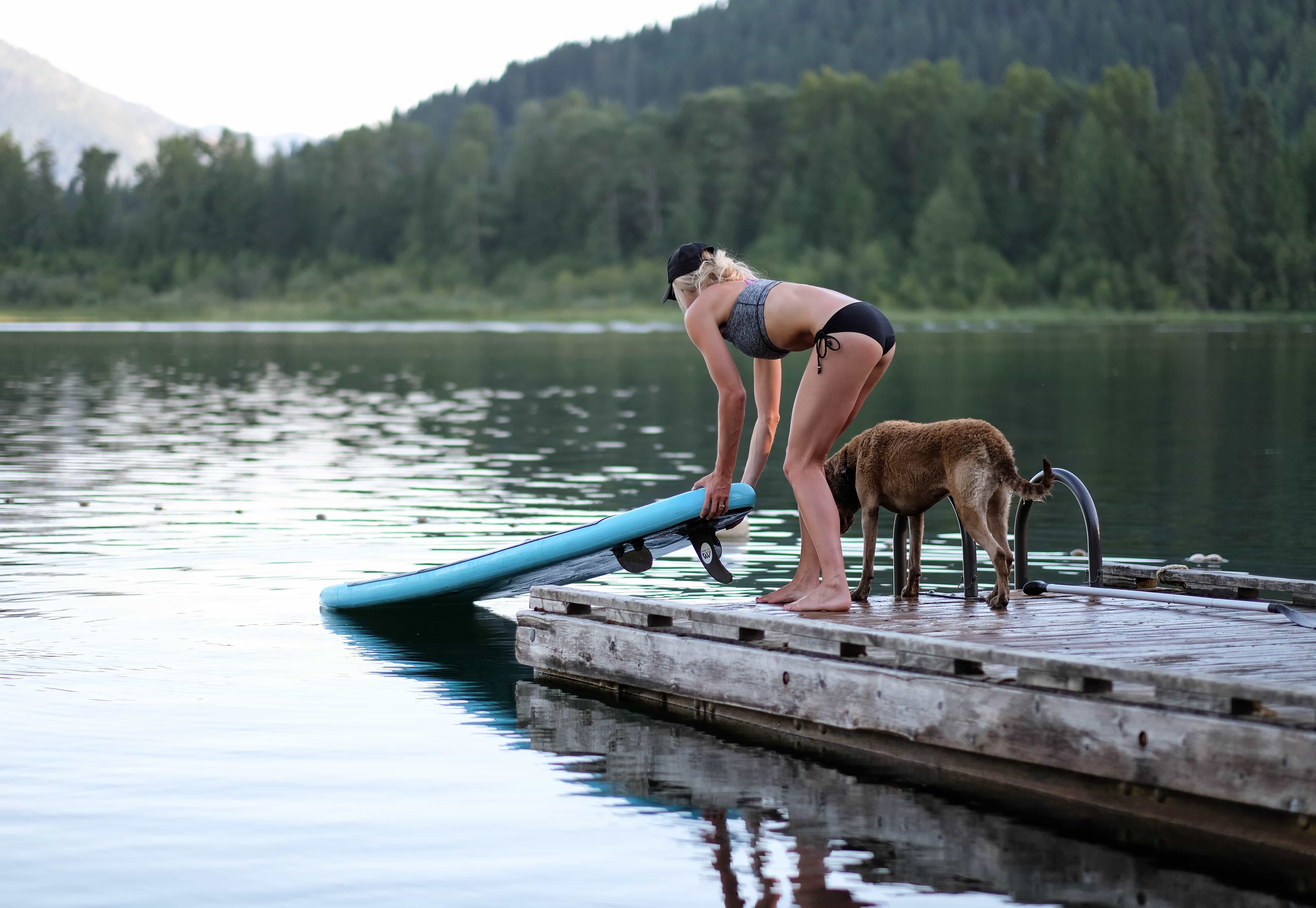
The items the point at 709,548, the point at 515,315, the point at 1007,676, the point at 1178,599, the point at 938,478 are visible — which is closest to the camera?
the point at 1007,676

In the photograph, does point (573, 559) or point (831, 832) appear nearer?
point (831, 832)

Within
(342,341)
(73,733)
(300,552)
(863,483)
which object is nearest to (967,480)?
(863,483)

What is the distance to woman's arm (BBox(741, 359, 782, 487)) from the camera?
9312mm

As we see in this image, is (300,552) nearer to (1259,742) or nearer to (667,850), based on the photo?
(667,850)

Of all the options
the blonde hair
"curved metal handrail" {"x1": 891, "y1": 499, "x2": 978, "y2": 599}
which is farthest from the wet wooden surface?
the blonde hair

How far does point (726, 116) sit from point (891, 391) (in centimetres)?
11919

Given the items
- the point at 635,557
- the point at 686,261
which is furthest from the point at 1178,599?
the point at 686,261

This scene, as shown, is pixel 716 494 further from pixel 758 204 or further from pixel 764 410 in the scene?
pixel 758 204

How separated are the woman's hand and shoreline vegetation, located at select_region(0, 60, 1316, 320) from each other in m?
114

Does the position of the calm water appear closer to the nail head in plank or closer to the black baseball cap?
the nail head in plank

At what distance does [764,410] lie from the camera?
9398 millimetres

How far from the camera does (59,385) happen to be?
42.7 meters

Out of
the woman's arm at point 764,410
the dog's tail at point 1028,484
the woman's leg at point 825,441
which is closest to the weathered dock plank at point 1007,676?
the woman's leg at point 825,441

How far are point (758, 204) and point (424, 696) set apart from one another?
13995 cm
